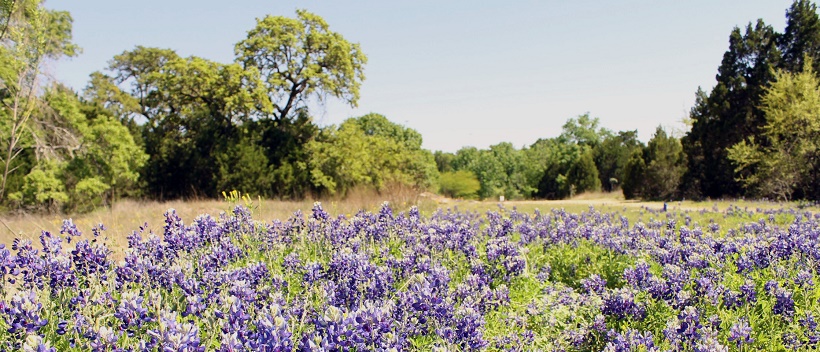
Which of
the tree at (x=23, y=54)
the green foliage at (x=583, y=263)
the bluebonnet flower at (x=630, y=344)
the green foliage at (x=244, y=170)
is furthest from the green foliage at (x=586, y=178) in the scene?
the bluebonnet flower at (x=630, y=344)

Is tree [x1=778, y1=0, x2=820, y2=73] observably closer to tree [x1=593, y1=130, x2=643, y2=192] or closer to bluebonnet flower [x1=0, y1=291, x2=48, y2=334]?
tree [x1=593, y1=130, x2=643, y2=192]

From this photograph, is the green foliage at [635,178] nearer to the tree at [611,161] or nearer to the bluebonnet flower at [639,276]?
the tree at [611,161]

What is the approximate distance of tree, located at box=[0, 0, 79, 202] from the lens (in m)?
10.5

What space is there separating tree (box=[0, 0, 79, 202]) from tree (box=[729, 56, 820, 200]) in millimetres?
23908

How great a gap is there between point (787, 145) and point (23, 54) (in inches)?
1065

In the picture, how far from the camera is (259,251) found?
552cm

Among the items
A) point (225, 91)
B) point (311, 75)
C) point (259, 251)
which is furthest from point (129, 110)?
point (259, 251)

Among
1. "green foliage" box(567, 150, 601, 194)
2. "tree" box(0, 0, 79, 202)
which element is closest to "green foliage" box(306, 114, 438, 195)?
"tree" box(0, 0, 79, 202)

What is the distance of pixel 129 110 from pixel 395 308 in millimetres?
33757

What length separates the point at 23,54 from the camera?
11.7 meters

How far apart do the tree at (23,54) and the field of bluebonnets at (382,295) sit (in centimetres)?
687

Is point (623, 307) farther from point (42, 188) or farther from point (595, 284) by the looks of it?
point (42, 188)

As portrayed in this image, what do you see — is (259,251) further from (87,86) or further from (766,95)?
(87,86)

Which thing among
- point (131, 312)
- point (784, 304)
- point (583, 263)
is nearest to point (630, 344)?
point (784, 304)
